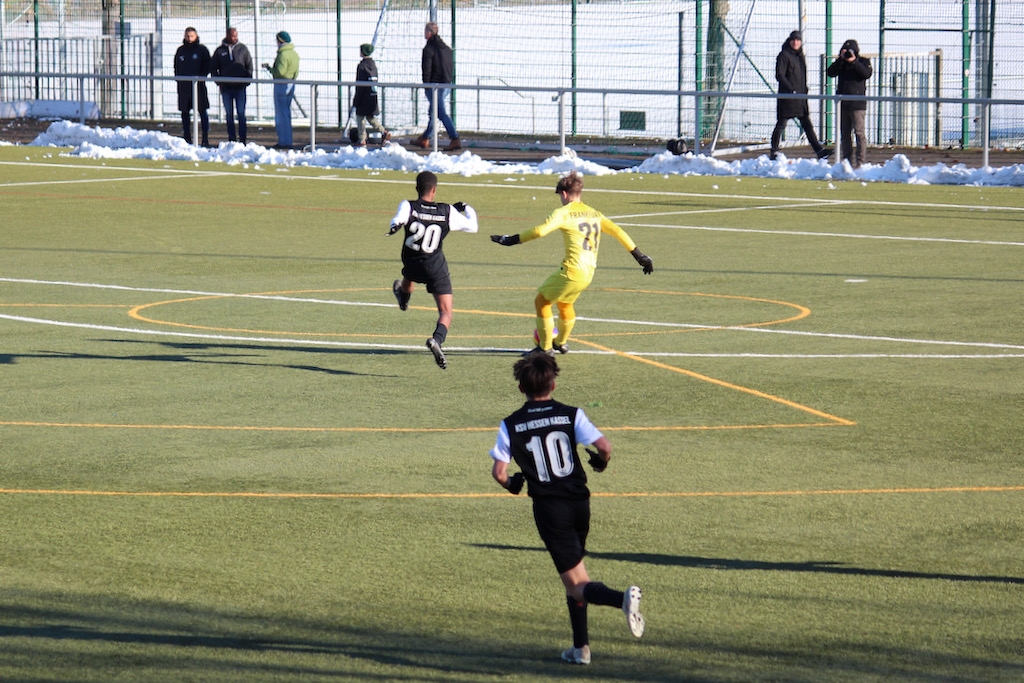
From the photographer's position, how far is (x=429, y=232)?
12859 millimetres

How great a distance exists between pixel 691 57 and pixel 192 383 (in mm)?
25495

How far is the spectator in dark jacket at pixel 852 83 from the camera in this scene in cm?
2877

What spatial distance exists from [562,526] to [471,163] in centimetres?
2548

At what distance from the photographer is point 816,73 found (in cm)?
3603

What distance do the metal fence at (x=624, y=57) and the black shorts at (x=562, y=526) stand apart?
23.5 metres

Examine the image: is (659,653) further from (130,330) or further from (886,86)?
(886,86)

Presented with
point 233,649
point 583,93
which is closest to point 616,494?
point 233,649

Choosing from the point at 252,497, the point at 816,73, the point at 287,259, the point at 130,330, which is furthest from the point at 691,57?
the point at 252,497

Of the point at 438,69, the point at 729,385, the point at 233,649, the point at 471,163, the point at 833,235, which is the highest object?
the point at 438,69

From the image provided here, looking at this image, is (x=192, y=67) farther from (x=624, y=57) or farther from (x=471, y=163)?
(x=624, y=57)

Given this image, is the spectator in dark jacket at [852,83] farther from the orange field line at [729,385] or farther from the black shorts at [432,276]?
the black shorts at [432,276]

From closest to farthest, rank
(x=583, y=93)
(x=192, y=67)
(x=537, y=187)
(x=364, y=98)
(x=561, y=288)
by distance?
(x=561, y=288), (x=537, y=187), (x=583, y=93), (x=364, y=98), (x=192, y=67)

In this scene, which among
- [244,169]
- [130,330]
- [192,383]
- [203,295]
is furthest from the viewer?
[244,169]

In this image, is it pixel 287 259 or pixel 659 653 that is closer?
pixel 659 653
